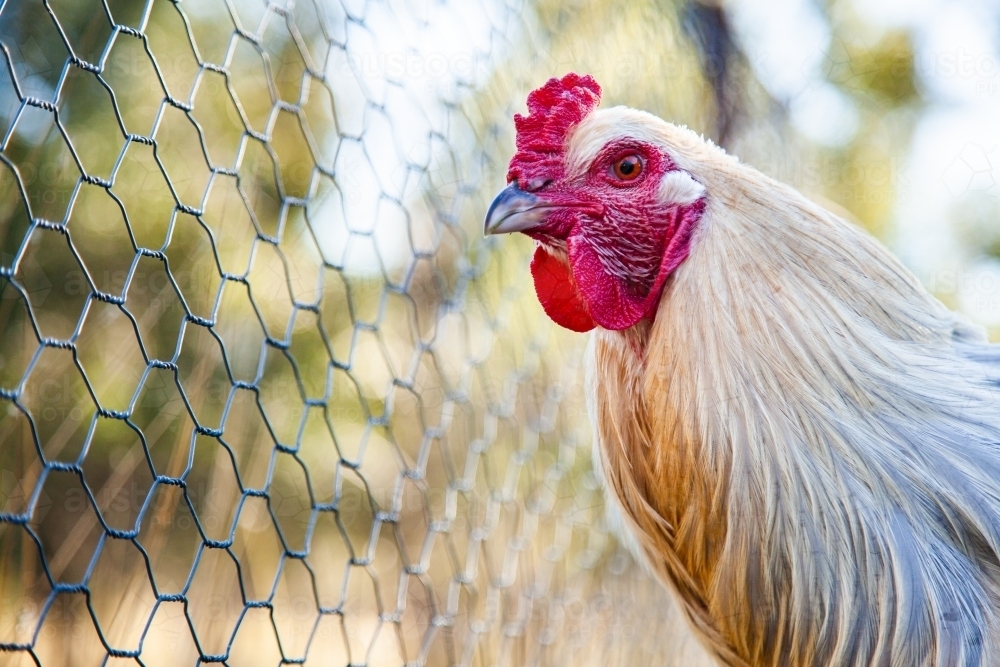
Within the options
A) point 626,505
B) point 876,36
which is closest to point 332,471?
point 626,505

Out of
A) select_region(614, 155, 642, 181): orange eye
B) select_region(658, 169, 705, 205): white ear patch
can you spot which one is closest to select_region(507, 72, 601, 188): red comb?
select_region(614, 155, 642, 181): orange eye

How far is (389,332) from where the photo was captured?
3.66 metres

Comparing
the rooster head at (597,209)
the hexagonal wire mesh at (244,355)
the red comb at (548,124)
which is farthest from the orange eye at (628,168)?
the hexagonal wire mesh at (244,355)

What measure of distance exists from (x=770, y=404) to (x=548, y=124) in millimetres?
749

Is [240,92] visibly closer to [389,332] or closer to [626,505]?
[389,332]

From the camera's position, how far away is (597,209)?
155cm

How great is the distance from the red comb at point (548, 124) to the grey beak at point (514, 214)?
0.18 ft

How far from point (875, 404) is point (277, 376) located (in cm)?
305

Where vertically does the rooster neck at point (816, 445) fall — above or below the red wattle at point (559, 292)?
below

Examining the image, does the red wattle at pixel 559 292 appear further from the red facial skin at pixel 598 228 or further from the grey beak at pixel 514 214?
the grey beak at pixel 514 214

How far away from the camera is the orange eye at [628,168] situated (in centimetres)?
154

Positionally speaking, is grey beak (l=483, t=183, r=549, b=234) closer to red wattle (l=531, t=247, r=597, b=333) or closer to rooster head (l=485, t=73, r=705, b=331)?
rooster head (l=485, t=73, r=705, b=331)

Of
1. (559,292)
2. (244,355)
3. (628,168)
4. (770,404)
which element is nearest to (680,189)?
(628,168)

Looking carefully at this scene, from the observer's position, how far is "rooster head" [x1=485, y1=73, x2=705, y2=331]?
1495 mm
